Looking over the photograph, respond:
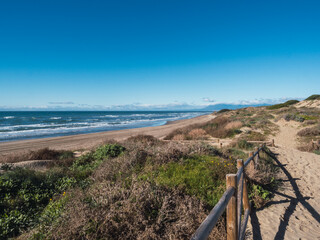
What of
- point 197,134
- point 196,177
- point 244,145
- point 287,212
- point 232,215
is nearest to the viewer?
point 232,215

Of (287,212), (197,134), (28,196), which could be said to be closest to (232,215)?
(287,212)

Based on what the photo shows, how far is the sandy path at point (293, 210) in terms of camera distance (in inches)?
155

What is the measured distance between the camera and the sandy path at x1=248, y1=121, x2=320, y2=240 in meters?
3.95

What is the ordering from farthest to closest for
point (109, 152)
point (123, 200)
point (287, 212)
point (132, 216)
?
point (109, 152), point (287, 212), point (123, 200), point (132, 216)

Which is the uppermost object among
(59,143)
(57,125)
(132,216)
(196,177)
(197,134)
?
(132,216)

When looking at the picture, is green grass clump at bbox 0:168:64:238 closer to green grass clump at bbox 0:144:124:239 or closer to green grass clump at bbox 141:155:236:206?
green grass clump at bbox 0:144:124:239

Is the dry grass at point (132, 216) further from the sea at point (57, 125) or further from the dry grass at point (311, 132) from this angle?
the sea at point (57, 125)

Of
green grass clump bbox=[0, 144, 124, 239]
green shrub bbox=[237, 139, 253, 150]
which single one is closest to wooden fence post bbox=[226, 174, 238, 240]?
green grass clump bbox=[0, 144, 124, 239]

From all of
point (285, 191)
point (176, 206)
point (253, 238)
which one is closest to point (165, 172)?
point (176, 206)

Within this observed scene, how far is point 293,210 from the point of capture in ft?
15.8

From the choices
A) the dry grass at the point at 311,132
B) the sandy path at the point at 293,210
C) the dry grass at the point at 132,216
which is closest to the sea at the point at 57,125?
the dry grass at the point at 132,216

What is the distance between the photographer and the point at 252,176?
589 centimetres

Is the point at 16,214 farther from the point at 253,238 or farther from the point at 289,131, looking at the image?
the point at 289,131

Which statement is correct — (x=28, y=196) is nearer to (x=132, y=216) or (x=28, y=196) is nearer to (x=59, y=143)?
(x=132, y=216)
